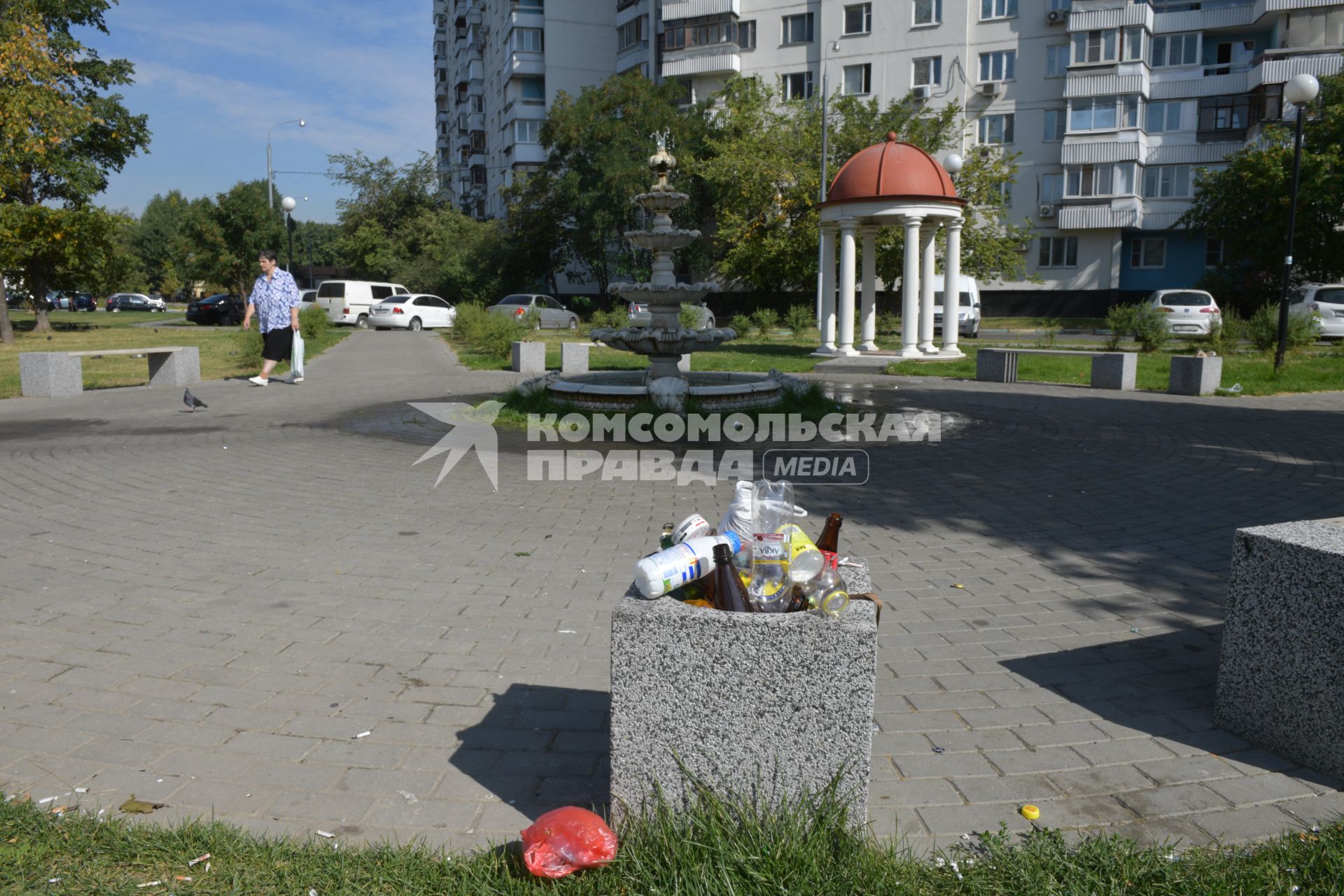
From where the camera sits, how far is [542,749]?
3.55 m

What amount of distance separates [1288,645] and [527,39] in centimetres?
6369

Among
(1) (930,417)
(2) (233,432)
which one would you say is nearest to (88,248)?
(2) (233,432)

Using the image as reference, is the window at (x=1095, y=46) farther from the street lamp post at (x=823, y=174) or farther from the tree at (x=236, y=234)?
the tree at (x=236, y=234)

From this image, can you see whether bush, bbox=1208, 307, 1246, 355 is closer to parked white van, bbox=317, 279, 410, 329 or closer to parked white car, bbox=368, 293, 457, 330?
parked white car, bbox=368, 293, 457, 330

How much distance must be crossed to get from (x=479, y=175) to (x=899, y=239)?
49.3 metres

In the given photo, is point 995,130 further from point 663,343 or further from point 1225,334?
point 663,343

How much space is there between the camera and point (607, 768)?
11.1 feet

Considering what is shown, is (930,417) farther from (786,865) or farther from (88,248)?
(88,248)

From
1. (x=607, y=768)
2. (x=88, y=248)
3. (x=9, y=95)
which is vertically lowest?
(x=607, y=768)

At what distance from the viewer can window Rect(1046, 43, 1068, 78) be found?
4525 centimetres

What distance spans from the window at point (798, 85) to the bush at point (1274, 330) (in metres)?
32.9

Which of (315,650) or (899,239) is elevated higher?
(899,239)

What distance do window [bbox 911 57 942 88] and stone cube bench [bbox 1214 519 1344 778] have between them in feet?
156

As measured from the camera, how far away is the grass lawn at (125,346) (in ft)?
59.6
